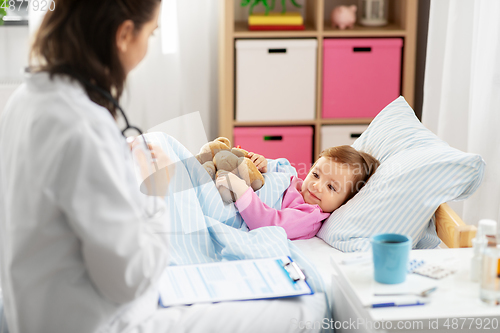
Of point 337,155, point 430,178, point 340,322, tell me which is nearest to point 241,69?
point 337,155

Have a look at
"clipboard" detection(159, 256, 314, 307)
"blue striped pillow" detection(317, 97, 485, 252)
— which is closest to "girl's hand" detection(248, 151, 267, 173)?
"blue striped pillow" detection(317, 97, 485, 252)

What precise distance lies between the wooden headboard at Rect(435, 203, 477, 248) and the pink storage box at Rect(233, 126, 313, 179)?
1.26m

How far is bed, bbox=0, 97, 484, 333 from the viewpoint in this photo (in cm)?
129

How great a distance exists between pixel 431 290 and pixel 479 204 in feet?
4.30

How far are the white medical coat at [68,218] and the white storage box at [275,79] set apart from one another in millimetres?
1819

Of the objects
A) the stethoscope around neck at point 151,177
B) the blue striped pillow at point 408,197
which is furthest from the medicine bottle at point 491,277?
the stethoscope around neck at point 151,177

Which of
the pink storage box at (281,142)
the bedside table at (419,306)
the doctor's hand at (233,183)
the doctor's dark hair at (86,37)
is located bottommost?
the pink storage box at (281,142)

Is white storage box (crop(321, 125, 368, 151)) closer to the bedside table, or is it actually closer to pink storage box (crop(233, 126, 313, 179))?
pink storage box (crop(233, 126, 313, 179))

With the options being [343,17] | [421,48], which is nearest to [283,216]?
[343,17]

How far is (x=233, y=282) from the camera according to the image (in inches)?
44.1

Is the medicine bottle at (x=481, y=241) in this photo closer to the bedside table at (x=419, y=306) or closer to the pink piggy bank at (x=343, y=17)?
the bedside table at (x=419, y=306)

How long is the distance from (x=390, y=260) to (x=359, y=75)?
6.04 feet

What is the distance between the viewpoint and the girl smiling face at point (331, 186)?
1572mm

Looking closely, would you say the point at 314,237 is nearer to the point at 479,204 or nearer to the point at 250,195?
the point at 250,195
